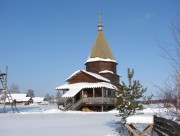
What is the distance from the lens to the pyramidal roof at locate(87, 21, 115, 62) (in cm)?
4203

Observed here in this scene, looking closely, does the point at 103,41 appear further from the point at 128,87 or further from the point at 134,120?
the point at 134,120

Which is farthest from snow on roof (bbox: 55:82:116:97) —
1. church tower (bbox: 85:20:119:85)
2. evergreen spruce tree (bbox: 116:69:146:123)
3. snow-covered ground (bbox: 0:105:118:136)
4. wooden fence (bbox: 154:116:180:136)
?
wooden fence (bbox: 154:116:180:136)

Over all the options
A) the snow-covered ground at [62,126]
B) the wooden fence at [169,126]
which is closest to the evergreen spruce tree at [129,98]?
the snow-covered ground at [62,126]

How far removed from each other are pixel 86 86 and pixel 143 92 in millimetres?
23455

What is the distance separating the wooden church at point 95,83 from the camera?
3619 centimetres

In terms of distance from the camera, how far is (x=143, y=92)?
1323cm

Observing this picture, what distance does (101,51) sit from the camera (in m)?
42.5

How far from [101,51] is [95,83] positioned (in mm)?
6851

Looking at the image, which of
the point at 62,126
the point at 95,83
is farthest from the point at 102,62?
the point at 62,126

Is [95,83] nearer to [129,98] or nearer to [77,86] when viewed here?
[77,86]

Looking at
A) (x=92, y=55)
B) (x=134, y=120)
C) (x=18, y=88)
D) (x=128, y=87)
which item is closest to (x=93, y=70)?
(x=92, y=55)

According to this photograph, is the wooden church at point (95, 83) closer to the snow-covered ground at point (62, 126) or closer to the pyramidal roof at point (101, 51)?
the pyramidal roof at point (101, 51)

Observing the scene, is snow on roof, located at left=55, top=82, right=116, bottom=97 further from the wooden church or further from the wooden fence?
the wooden fence

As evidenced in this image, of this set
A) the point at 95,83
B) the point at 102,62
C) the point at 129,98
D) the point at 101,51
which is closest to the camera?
the point at 129,98
